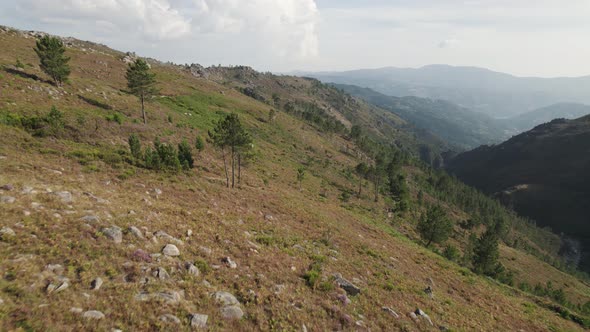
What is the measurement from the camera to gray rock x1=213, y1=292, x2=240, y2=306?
1048 centimetres

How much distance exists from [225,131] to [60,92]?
25.3 m

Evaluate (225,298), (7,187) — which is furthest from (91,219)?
(225,298)

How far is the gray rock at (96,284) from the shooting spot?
28.8ft

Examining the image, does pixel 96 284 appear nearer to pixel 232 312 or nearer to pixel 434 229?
pixel 232 312

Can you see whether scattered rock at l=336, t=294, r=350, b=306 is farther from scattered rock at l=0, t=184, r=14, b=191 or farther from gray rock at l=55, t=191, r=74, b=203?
scattered rock at l=0, t=184, r=14, b=191

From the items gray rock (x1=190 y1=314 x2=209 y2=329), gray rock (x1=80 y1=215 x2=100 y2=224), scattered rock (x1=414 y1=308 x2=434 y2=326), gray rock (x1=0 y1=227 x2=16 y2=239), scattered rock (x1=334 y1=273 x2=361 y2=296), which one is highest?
gray rock (x1=0 y1=227 x2=16 y2=239)

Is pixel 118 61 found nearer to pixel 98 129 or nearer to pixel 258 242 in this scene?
pixel 98 129

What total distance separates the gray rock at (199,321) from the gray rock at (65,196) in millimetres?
9834

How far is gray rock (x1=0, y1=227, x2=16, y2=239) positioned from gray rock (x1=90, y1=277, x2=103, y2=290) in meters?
3.76

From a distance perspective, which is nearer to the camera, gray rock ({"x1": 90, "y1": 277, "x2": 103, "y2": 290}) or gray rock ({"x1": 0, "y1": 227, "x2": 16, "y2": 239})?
gray rock ({"x1": 90, "y1": 277, "x2": 103, "y2": 290})

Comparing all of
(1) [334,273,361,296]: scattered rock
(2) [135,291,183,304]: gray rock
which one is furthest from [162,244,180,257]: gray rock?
(1) [334,273,361,296]: scattered rock

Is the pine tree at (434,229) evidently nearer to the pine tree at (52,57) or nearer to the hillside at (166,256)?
the hillside at (166,256)

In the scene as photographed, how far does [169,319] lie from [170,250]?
4422mm

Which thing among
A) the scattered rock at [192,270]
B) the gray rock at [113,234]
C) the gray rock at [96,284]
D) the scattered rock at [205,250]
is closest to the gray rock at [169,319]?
the gray rock at [96,284]
